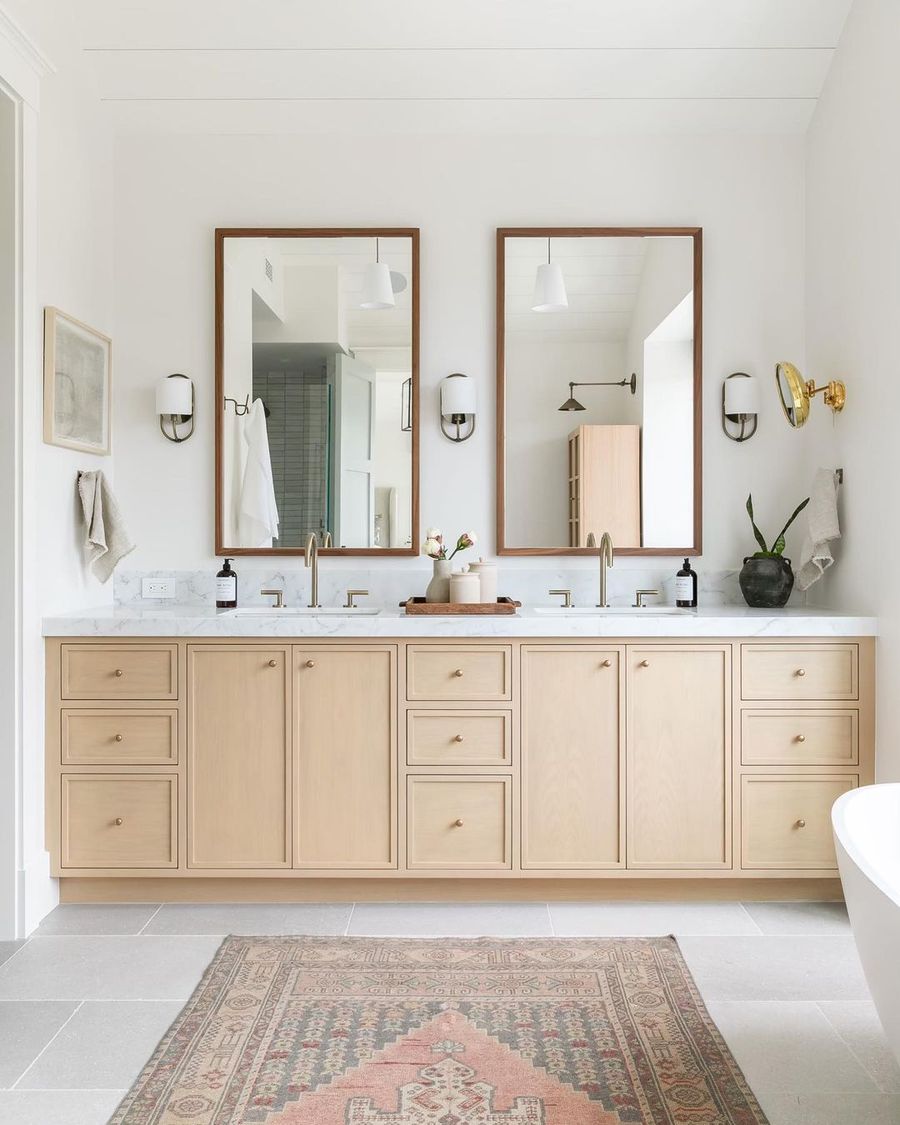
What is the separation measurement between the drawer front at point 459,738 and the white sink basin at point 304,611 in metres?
0.53

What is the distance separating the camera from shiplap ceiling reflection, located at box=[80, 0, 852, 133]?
3.18 m

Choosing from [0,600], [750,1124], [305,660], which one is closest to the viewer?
[750,1124]

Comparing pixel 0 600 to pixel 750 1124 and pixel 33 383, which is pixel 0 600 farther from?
pixel 750 1124

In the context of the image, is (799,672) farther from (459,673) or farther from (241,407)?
(241,407)

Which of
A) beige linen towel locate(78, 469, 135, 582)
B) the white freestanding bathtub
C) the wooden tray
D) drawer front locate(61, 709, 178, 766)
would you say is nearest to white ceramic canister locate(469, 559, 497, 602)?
the wooden tray

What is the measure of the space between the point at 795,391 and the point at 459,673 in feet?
4.72

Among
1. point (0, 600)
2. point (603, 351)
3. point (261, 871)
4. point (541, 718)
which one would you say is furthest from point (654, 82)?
point (261, 871)

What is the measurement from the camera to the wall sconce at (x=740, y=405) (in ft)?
11.5

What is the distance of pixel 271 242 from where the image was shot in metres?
3.53

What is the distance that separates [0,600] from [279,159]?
6.03 ft

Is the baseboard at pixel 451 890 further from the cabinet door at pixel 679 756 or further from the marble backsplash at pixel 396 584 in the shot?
the marble backsplash at pixel 396 584

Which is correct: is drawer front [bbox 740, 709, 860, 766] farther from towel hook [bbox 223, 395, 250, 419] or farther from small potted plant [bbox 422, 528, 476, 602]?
towel hook [bbox 223, 395, 250, 419]

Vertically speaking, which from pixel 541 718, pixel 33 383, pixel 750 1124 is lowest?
pixel 750 1124

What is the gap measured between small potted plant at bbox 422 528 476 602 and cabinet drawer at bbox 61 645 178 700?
0.84 m
